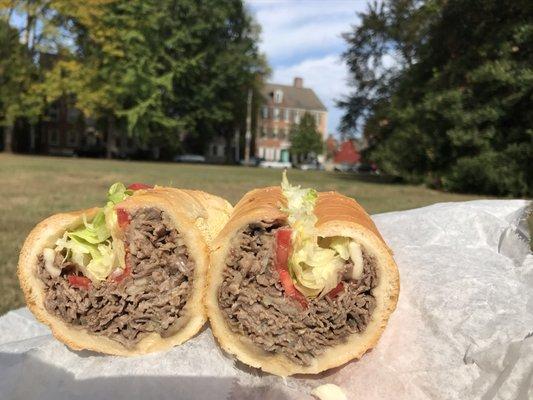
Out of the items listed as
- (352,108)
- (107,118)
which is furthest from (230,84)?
(352,108)

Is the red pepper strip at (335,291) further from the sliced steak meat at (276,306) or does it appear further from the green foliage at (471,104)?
the green foliage at (471,104)

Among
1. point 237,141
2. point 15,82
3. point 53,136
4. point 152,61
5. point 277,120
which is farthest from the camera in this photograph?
point 277,120

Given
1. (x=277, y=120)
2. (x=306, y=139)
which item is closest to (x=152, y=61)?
(x=306, y=139)

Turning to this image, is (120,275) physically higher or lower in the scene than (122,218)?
lower

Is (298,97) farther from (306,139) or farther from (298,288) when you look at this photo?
(298,288)

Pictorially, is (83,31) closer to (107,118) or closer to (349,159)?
(107,118)

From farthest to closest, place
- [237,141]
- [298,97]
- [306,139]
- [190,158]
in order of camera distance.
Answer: [298,97] < [306,139] < [237,141] < [190,158]
